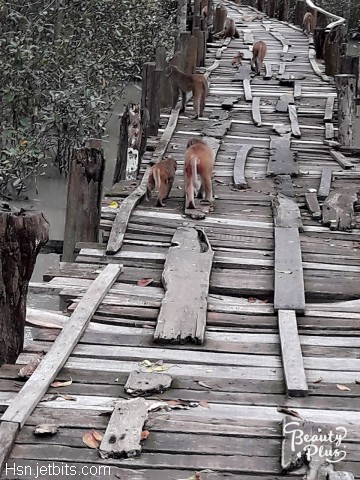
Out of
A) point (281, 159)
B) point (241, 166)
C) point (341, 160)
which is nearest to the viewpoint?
point (241, 166)

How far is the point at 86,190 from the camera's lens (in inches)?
236

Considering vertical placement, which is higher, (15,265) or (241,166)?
(15,265)

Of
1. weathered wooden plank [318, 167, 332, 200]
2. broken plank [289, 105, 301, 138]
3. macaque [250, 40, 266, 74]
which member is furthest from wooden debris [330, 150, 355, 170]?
macaque [250, 40, 266, 74]

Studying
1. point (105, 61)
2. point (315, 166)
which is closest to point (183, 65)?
point (105, 61)

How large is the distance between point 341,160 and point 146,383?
5.24 m

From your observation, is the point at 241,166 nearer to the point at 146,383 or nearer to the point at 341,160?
the point at 341,160

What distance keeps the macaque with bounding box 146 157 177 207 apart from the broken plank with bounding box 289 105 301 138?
3102mm

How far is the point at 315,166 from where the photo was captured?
820 centimetres

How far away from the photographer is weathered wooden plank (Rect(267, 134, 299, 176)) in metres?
7.80

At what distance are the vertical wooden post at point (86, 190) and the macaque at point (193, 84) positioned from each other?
13.5 feet

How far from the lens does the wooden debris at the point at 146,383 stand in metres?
3.61

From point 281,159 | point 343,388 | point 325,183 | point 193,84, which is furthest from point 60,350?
point 193,84

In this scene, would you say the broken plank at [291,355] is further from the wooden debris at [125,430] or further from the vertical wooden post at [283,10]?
the vertical wooden post at [283,10]

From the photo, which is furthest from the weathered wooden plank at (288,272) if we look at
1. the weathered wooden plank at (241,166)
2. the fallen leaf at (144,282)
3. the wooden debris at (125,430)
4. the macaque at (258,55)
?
the macaque at (258,55)
